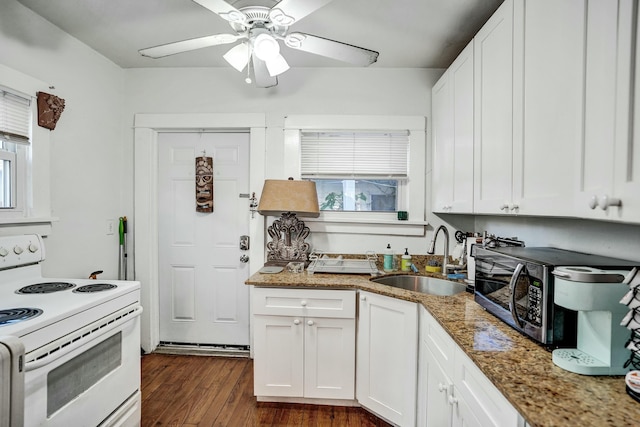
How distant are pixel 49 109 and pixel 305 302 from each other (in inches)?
80.0

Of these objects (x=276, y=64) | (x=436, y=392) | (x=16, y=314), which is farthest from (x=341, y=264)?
(x=16, y=314)

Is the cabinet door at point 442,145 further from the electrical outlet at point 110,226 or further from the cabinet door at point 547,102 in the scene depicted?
the electrical outlet at point 110,226

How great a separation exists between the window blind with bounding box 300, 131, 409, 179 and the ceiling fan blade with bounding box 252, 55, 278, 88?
2.02ft

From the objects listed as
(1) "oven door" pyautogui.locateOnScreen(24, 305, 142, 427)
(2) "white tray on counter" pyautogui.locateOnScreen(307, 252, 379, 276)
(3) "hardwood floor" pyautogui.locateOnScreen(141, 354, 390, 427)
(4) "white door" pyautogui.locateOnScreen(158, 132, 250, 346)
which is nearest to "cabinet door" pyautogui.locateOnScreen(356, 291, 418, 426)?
(3) "hardwood floor" pyautogui.locateOnScreen(141, 354, 390, 427)

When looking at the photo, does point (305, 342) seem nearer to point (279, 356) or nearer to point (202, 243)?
point (279, 356)

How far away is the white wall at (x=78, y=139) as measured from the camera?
1.80 meters

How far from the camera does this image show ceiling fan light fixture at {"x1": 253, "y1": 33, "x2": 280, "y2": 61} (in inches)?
54.0

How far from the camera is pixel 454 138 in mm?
1932

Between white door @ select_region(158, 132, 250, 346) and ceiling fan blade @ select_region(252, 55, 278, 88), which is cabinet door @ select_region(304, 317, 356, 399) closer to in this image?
white door @ select_region(158, 132, 250, 346)

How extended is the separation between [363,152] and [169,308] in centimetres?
221

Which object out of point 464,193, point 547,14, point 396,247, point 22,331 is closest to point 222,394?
point 22,331

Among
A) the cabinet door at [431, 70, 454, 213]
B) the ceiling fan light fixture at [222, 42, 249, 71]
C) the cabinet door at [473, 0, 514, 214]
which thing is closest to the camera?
the cabinet door at [473, 0, 514, 214]

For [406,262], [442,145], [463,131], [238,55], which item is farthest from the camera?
[406,262]

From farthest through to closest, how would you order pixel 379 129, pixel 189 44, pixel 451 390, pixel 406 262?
pixel 379 129 < pixel 406 262 < pixel 189 44 < pixel 451 390
